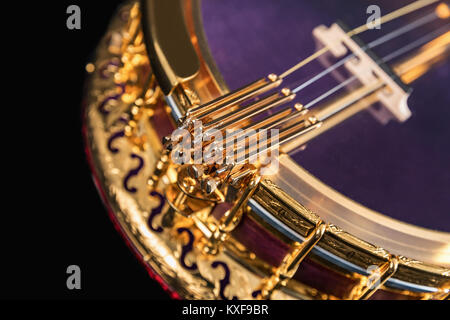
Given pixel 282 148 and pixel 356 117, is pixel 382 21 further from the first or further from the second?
pixel 282 148

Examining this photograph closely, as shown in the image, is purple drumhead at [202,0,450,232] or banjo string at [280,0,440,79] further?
banjo string at [280,0,440,79]

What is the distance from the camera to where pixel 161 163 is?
3.83 ft

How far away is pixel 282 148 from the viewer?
1082 millimetres

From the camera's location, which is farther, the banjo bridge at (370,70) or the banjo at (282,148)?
the banjo bridge at (370,70)

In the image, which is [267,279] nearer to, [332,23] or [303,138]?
[303,138]

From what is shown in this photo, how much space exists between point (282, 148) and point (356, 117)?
0.18 meters

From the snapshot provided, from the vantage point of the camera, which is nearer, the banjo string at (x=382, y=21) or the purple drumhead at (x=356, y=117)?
the purple drumhead at (x=356, y=117)

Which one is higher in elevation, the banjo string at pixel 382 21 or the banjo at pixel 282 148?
the banjo string at pixel 382 21

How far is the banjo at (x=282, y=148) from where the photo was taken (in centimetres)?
101

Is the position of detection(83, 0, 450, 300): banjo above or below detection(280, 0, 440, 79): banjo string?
below

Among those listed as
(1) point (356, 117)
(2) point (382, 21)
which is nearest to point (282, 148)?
(1) point (356, 117)

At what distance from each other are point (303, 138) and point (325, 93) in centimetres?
12

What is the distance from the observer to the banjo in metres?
1.01

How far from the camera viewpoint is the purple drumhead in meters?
1.08
